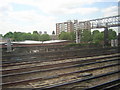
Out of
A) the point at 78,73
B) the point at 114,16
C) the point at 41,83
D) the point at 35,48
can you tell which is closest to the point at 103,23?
the point at 114,16

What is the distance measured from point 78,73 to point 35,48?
15.3m

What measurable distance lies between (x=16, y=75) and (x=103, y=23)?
27.5m

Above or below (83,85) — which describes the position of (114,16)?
above

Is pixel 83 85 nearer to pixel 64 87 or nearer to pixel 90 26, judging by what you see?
pixel 64 87

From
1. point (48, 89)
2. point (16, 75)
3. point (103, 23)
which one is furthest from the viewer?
point (103, 23)

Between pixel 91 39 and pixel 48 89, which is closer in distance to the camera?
pixel 48 89

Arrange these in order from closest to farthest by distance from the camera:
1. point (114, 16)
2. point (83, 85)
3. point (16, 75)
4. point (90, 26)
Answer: point (83, 85)
point (16, 75)
point (114, 16)
point (90, 26)

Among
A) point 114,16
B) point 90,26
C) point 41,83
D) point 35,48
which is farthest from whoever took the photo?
point 90,26

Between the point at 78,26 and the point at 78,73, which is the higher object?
the point at 78,26

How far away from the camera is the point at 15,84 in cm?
543

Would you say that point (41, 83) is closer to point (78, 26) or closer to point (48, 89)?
point (48, 89)

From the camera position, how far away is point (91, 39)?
49812mm

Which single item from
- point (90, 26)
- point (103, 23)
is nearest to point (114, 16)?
point (103, 23)

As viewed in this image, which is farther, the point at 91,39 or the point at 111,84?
the point at 91,39
